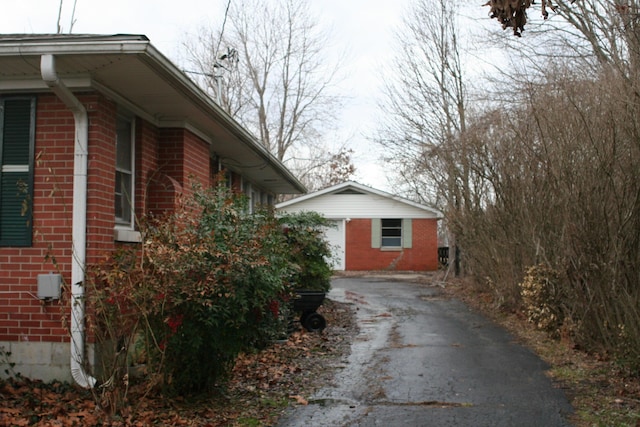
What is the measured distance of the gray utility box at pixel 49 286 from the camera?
685 cm

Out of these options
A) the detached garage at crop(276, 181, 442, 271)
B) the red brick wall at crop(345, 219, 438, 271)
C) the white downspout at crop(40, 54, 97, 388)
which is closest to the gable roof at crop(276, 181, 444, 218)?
the detached garage at crop(276, 181, 442, 271)

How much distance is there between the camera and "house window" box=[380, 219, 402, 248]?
2964 centimetres

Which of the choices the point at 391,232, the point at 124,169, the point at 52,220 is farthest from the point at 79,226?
the point at 391,232

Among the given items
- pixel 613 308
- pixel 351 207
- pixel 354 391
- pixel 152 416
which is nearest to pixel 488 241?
pixel 613 308

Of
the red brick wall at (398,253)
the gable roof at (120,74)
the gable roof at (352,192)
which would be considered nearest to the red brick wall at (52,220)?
the gable roof at (120,74)

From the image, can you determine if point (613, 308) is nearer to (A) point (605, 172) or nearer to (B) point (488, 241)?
(A) point (605, 172)

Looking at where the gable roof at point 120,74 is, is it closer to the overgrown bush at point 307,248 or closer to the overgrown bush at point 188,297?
the overgrown bush at point 188,297

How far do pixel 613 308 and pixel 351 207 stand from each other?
2171cm

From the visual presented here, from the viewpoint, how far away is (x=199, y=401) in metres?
6.41

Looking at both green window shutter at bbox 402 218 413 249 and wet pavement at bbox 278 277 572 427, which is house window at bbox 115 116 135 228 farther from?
green window shutter at bbox 402 218 413 249

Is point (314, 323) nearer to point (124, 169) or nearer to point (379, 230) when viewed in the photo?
point (124, 169)

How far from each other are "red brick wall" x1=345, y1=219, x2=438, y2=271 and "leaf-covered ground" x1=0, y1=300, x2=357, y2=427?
806 inches

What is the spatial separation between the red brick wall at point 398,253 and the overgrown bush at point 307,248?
15.7 metres

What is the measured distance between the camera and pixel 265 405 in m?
6.55
